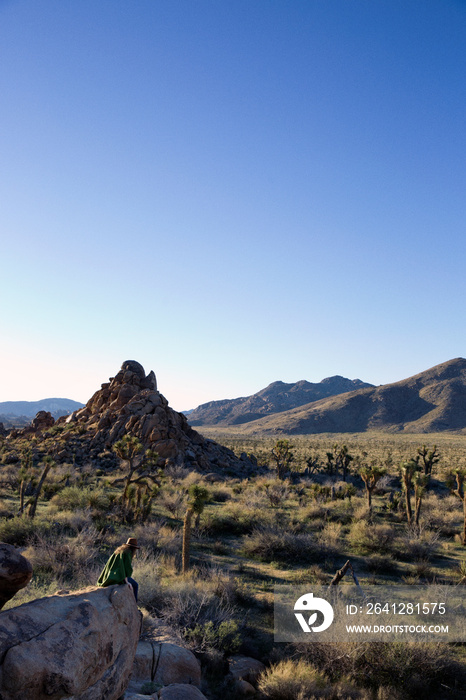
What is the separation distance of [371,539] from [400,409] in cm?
10820

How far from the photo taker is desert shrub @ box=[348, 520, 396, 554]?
594 inches

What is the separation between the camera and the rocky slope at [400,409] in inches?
4018

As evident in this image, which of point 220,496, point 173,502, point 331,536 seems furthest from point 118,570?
point 220,496

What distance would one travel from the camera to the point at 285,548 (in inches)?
571

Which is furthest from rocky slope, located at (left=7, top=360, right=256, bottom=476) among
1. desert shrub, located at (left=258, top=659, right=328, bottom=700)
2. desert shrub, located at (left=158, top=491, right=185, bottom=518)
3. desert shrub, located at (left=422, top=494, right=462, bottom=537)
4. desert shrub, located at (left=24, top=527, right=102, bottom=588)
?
desert shrub, located at (left=258, top=659, right=328, bottom=700)

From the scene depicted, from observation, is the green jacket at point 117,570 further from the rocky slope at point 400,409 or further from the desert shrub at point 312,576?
the rocky slope at point 400,409

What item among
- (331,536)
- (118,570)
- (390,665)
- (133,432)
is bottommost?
(331,536)

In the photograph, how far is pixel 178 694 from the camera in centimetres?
575

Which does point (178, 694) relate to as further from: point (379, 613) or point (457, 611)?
point (457, 611)

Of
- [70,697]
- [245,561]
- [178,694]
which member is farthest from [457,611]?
[70,697]

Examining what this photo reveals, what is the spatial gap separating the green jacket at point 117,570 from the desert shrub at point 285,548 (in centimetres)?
956

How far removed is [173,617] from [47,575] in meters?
4.15

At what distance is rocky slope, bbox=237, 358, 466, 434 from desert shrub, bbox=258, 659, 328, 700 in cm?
9991

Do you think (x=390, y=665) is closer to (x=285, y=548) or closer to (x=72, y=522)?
(x=285, y=548)
